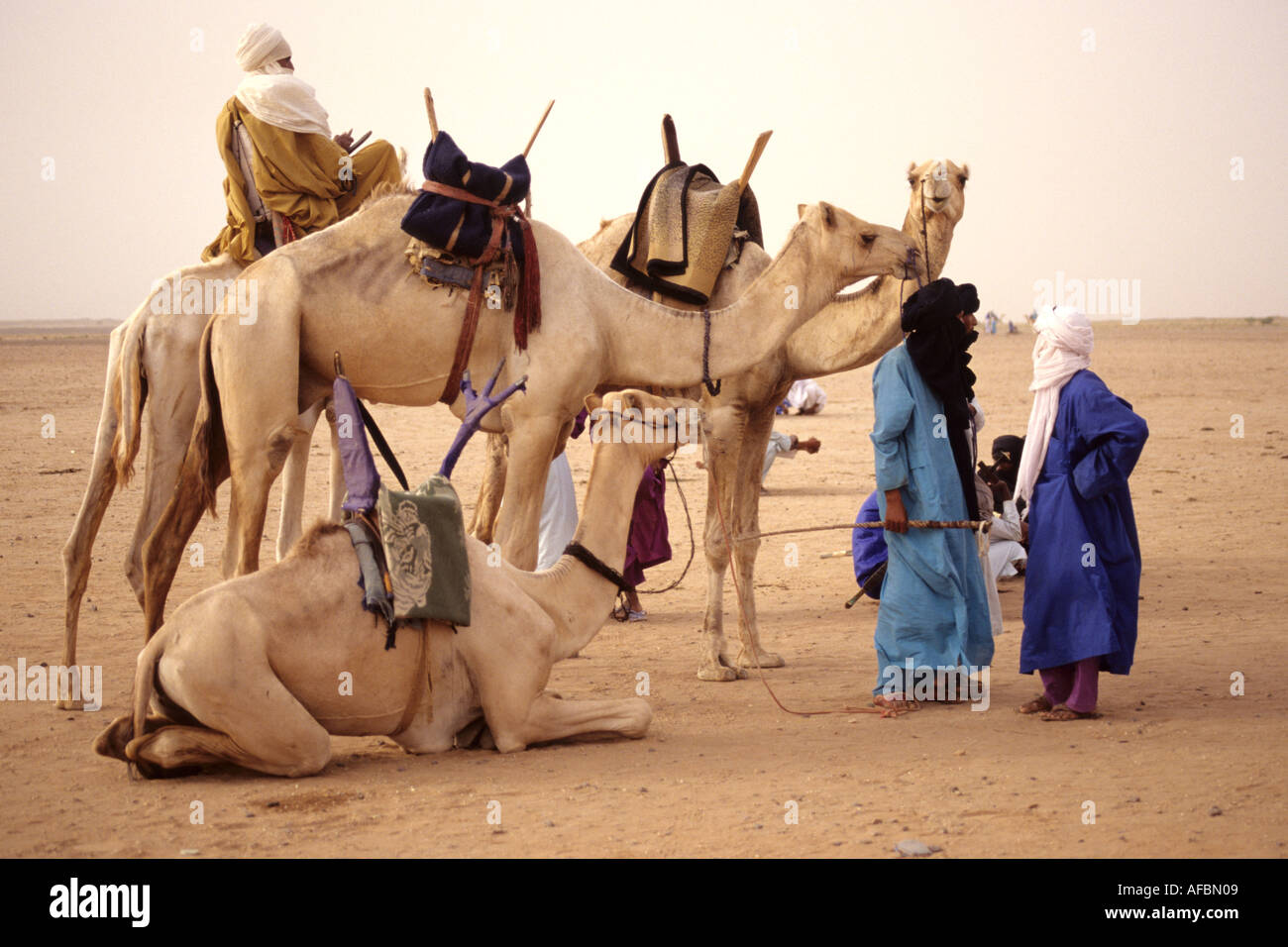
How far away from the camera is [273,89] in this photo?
25.2 feet

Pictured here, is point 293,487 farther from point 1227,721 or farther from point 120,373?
point 1227,721

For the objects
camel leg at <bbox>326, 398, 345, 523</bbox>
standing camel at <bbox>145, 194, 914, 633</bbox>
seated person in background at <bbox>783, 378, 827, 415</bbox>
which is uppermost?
seated person in background at <bbox>783, 378, 827, 415</bbox>

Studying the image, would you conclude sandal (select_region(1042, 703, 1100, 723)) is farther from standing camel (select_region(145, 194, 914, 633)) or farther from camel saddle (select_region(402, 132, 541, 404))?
camel saddle (select_region(402, 132, 541, 404))

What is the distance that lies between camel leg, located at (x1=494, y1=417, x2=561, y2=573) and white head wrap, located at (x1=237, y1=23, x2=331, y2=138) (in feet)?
7.60

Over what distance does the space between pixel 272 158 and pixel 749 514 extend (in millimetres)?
3535

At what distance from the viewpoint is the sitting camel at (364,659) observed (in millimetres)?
5508

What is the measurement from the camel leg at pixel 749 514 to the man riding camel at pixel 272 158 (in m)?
2.82

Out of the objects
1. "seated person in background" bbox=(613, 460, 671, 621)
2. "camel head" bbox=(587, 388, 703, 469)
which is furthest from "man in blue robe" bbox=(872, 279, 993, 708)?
"seated person in background" bbox=(613, 460, 671, 621)

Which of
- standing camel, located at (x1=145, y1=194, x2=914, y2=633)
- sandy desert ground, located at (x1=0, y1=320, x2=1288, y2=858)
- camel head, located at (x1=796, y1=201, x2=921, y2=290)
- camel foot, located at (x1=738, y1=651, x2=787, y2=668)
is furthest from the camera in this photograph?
camel foot, located at (x1=738, y1=651, x2=787, y2=668)

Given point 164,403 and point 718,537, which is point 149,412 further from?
point 718,537

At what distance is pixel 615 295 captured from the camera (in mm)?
7418

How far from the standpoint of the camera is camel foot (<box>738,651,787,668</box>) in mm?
8375

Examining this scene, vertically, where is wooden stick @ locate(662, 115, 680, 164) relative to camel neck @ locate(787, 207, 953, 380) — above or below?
above

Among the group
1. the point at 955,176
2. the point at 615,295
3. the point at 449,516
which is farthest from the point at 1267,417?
the point at 449,516
